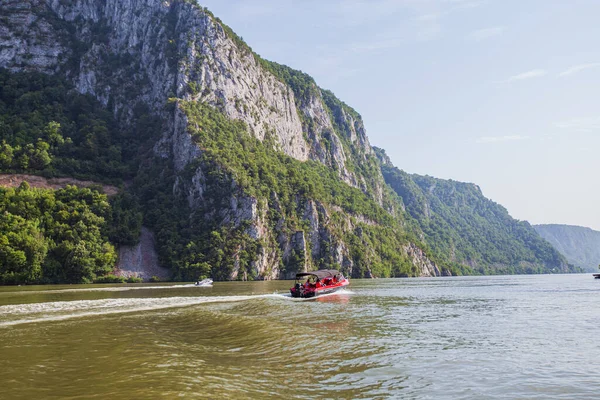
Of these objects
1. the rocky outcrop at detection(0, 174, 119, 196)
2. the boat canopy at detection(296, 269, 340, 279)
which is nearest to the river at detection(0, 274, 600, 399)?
the boat canopy at detection(296, 269, 340, 279)

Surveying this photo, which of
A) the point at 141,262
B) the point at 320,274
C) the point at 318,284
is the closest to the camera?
the point at 318,284

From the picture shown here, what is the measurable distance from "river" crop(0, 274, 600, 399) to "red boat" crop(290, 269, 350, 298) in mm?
19974

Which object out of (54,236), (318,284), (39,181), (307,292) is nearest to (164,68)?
(39,181)

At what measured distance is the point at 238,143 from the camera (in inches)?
6939

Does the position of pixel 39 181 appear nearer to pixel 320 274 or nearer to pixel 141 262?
pixel 141 262

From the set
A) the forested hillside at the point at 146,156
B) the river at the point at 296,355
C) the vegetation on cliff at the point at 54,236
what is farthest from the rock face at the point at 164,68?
the river at the point at 296,355

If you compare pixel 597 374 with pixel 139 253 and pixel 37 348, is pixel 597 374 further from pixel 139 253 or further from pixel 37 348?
pixel 139 253

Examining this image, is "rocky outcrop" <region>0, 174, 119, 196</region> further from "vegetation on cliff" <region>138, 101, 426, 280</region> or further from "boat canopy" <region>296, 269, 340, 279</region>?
"boat canopy" <region>296, 269, 340, 279</region>

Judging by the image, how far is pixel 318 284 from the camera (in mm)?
61531

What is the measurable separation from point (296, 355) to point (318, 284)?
1602 inches

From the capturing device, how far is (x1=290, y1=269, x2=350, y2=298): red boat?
189ft

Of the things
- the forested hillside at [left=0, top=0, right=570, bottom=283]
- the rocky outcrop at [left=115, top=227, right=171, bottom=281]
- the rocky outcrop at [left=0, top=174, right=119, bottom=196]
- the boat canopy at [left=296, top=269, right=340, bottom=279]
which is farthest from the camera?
the rocky outcrop at [left=0, top=174, right=119, bottom=196]

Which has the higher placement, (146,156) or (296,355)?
(146,156)

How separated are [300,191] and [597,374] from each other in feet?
545
